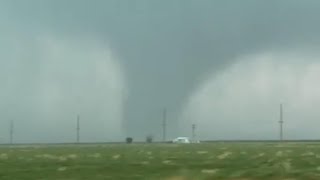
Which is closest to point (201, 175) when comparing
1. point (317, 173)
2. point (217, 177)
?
point (217, 177)

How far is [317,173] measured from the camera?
31281 millimetres

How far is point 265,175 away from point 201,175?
2.78 meters

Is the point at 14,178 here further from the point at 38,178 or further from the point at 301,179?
the point at 301,179

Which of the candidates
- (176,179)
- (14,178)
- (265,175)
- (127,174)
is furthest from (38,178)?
(265,175)

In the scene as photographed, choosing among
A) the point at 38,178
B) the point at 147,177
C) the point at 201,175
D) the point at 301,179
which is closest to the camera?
the point at 301,179

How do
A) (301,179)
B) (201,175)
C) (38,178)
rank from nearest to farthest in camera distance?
(301,179)
(201,175)
(38,178)

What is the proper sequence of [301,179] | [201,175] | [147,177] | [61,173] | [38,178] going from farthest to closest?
[61,173] < [38,178] < [147,177] < [201,175] < [301,179]

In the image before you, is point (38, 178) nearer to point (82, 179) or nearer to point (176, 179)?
point (82, 179)

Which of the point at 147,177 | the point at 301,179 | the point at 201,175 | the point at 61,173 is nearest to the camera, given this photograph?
the point at 301,179

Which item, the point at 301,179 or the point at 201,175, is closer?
the point at 301,179

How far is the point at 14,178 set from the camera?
124 feet

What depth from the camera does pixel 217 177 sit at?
2983 centimetres

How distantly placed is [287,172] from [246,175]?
187 centimetres

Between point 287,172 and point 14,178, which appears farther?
point 14,178
